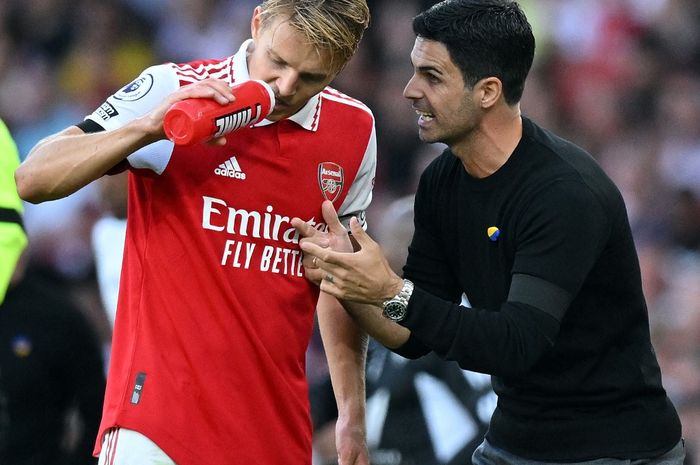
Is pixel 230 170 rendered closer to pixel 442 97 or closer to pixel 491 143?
pixel 442 97

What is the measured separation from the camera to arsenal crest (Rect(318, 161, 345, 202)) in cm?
377

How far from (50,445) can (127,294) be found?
193cm

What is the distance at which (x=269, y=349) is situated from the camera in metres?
3.68

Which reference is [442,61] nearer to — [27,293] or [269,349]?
[269,349]

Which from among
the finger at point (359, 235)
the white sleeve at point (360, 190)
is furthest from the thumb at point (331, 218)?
the finger at point (359, 235)

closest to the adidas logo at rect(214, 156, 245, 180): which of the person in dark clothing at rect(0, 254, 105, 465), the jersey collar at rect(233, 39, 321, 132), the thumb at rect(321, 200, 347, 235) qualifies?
the jersey collar at rect(233, 39, 321, 132)

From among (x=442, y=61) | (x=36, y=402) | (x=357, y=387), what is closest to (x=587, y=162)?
(x=442, y=61)

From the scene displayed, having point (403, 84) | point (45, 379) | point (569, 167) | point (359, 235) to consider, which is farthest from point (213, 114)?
point (403, 84)

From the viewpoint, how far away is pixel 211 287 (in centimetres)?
358

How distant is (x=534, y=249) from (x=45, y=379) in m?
2.52

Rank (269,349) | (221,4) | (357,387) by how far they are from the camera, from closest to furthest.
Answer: (269,349) < (357,387) < (221,4)

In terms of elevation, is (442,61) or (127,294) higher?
(442,61)

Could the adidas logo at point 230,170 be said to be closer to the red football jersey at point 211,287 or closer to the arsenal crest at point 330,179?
the red football jersey at point 211,287

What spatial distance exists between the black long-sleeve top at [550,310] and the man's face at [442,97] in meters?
0.15
